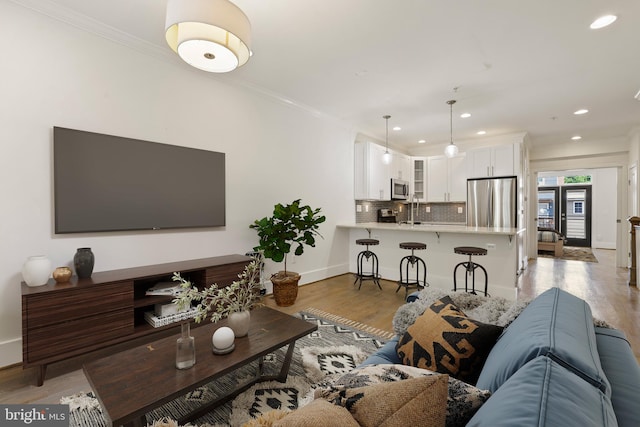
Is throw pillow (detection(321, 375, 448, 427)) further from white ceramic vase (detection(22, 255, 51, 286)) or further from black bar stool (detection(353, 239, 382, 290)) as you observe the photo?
black bar stool (detection(353, 239, 382, 290))

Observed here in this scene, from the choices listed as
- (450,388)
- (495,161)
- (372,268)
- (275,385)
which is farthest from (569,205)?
(450,388)

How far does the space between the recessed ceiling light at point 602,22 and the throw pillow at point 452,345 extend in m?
2.98

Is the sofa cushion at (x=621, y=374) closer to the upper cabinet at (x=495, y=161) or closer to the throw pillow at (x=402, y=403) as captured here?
the throw pillow at (x=402, y=403)

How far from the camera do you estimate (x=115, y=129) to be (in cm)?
274

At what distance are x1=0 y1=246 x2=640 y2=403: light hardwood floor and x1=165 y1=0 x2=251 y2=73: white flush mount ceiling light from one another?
2.46 m

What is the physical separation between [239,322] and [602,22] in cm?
384

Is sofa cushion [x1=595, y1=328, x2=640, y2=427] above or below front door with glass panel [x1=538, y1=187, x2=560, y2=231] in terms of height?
below

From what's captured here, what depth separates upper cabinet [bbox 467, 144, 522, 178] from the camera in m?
5.60

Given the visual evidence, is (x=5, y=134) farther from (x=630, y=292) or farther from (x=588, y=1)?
(x=630, y=292)

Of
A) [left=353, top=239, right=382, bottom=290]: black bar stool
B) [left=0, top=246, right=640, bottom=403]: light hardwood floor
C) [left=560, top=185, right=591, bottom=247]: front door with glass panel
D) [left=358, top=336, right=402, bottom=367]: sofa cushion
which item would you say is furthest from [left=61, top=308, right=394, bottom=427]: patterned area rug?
[left=560, top=185, right=591, bottom=247]: front door with glass panel

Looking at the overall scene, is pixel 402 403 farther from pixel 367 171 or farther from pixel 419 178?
pixel 419 178

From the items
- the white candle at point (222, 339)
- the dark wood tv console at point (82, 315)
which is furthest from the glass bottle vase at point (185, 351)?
the dark wood tv console at point (82, 315)

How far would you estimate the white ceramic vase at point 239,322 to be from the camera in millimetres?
1776

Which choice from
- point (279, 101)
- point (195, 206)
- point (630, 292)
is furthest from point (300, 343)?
point (630, 292)
